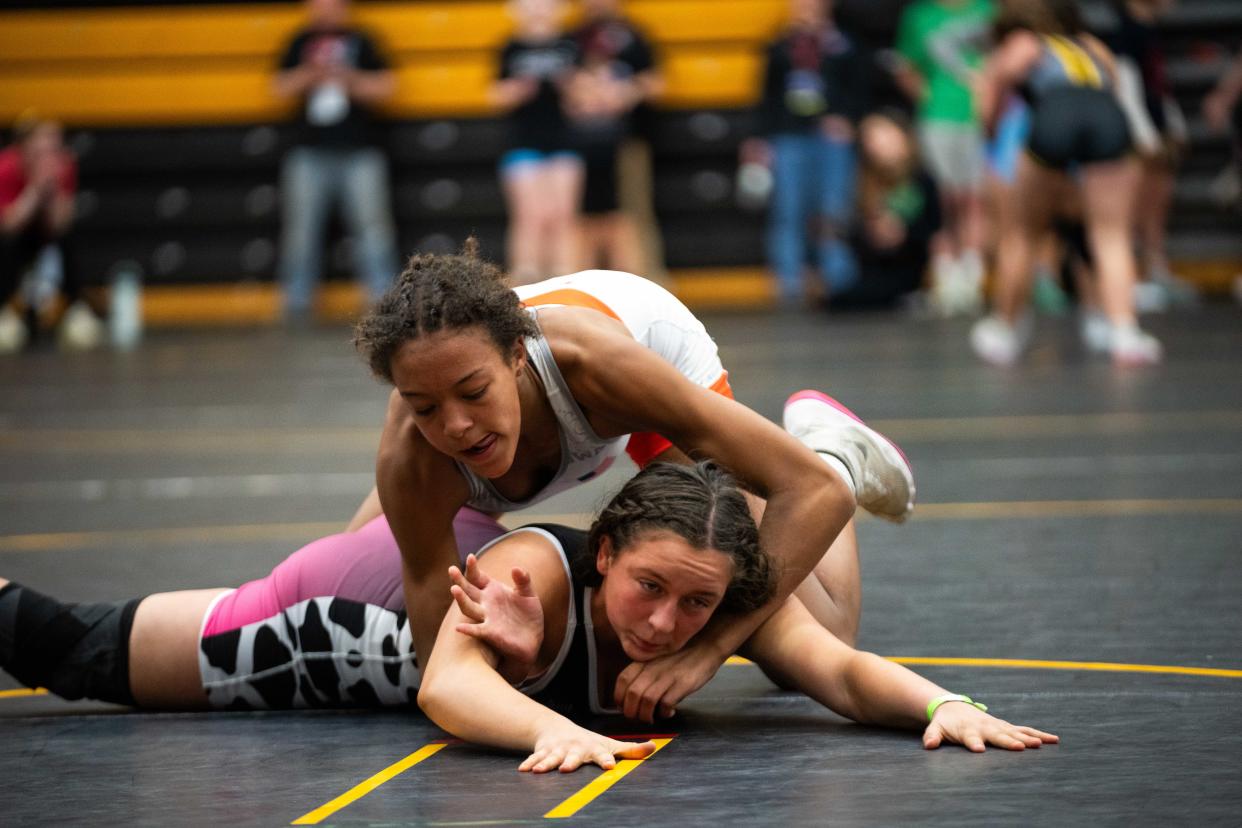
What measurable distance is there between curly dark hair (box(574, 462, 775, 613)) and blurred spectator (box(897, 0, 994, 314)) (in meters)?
8.25

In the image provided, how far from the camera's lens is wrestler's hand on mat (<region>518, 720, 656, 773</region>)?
2.43 metres

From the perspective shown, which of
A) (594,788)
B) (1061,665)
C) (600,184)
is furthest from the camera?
(600,184)

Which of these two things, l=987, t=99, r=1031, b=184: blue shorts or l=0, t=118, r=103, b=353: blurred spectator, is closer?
l=987, t=99, r=1031, b=184: blue shorts

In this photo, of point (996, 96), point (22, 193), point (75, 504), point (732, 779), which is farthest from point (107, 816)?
point (22, 193)

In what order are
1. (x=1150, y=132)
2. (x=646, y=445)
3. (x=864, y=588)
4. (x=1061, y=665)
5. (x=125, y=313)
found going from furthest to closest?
(x=125, y=313) < (x=1150, y=132) < (x=864, y=588) < (x=646, y=445) < (x=1061, y=665)

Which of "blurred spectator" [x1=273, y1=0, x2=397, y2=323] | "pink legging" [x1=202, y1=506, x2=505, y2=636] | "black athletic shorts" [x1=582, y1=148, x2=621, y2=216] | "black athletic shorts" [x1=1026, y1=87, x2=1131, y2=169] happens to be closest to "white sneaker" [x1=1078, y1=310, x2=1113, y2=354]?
"black athletic shorts" [x1=1026, y1=87, x2=1131, y2=169]

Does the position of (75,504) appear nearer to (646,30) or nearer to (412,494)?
(412,494)

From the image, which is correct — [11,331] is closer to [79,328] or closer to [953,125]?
[79,328]

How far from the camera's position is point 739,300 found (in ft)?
39.6

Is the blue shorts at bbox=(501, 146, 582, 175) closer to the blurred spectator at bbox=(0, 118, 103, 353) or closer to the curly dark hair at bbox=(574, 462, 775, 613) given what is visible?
the blurred spectator at bbox=(0, 118, 103, 353)

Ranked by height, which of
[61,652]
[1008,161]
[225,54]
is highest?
[225,54]

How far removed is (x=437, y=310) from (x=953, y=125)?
343 inches

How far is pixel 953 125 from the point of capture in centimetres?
1086

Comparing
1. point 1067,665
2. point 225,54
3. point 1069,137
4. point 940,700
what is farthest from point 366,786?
point 225,54
